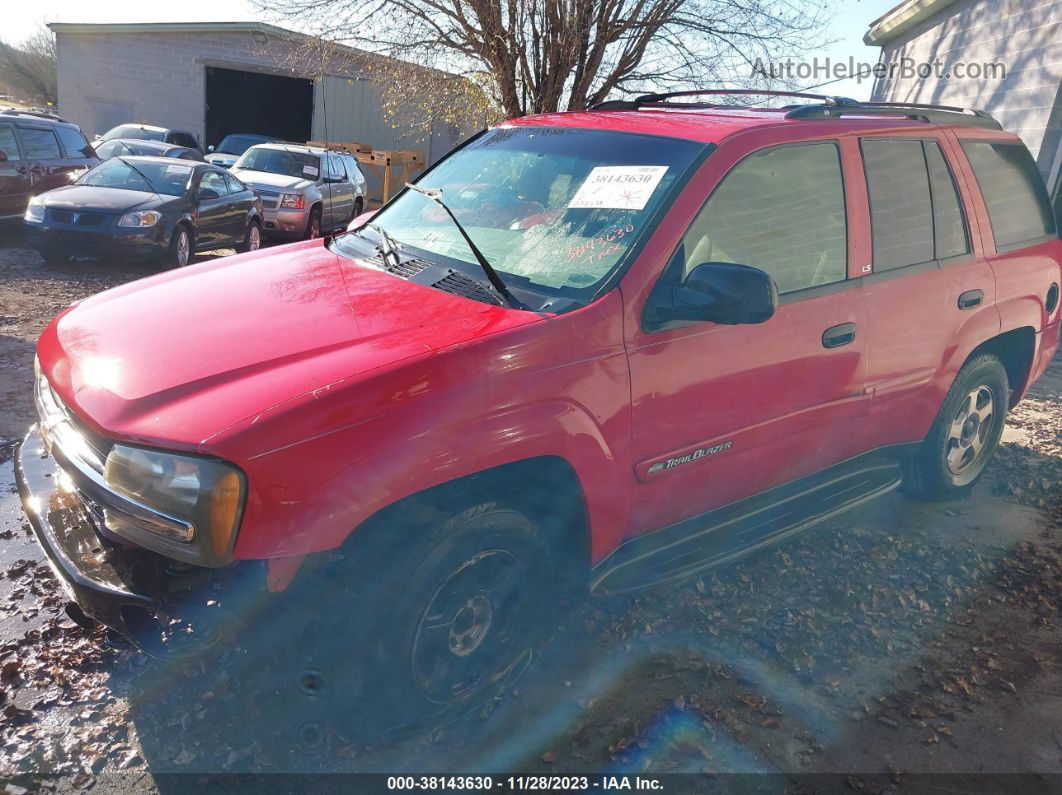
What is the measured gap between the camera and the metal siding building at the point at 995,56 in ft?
32.6

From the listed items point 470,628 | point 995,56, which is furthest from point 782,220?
point 995,56

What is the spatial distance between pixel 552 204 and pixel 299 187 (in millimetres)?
12017

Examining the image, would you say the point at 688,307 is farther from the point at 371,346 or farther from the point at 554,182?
the point at 371,346

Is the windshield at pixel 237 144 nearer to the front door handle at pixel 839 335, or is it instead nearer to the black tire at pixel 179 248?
the black tire at pixel 179 248

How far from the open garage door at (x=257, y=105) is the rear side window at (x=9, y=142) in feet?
59.8

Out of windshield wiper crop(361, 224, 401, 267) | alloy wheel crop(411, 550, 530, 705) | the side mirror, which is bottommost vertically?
alloy wheel crop(411, 550, 530, 705)

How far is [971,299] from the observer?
4277 millimetres

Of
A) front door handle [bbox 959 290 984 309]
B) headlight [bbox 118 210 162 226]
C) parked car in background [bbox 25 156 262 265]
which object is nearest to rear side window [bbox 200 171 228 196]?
parked car in background [bbox 25 156 262 265]

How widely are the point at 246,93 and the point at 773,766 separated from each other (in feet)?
106

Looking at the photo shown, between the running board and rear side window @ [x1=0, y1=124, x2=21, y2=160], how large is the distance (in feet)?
36.7

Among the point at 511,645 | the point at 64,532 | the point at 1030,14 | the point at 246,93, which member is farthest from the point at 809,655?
the point at 246,93

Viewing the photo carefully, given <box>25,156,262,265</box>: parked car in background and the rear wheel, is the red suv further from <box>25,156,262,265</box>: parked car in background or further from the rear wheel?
the rear wheel

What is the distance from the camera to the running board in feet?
10.1

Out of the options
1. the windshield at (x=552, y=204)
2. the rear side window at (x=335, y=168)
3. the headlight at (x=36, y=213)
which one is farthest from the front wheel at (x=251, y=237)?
the windshield at (x=552, y=204)
